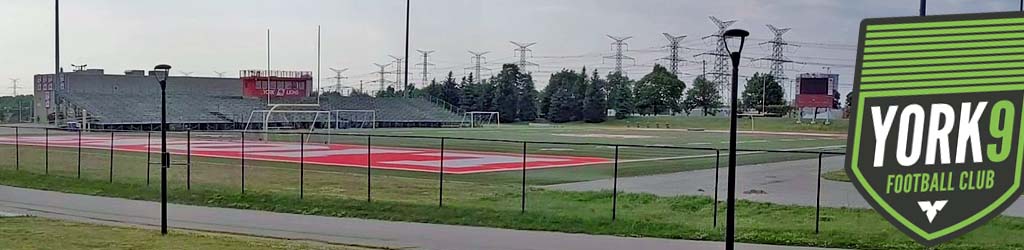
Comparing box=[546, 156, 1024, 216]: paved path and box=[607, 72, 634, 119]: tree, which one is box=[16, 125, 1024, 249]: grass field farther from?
box=[607, 72, 634, 119]: tree

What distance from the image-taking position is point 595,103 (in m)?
85.6

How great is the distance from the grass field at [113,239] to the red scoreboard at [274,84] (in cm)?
4162

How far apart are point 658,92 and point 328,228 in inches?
2903

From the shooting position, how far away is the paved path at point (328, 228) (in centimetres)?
1350

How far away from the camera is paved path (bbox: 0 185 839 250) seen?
13500mm

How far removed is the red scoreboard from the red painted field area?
10349 mm

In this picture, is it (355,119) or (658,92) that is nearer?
(355,119)

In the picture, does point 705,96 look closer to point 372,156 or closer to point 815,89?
point 815,89

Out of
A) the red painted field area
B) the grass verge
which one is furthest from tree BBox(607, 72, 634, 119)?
the grass verge

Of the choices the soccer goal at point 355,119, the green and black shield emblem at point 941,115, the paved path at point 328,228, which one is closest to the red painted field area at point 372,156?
the paved path at point 328,228

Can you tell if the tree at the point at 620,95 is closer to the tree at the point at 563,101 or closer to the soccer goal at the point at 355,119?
the tree at the point at 563,101

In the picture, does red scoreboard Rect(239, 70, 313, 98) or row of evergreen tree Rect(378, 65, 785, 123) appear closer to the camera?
red scoreboard Rect(239, 70, 313, 98)

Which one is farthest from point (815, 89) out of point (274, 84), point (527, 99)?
point (527, 99)

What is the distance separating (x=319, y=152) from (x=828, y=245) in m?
28.0
